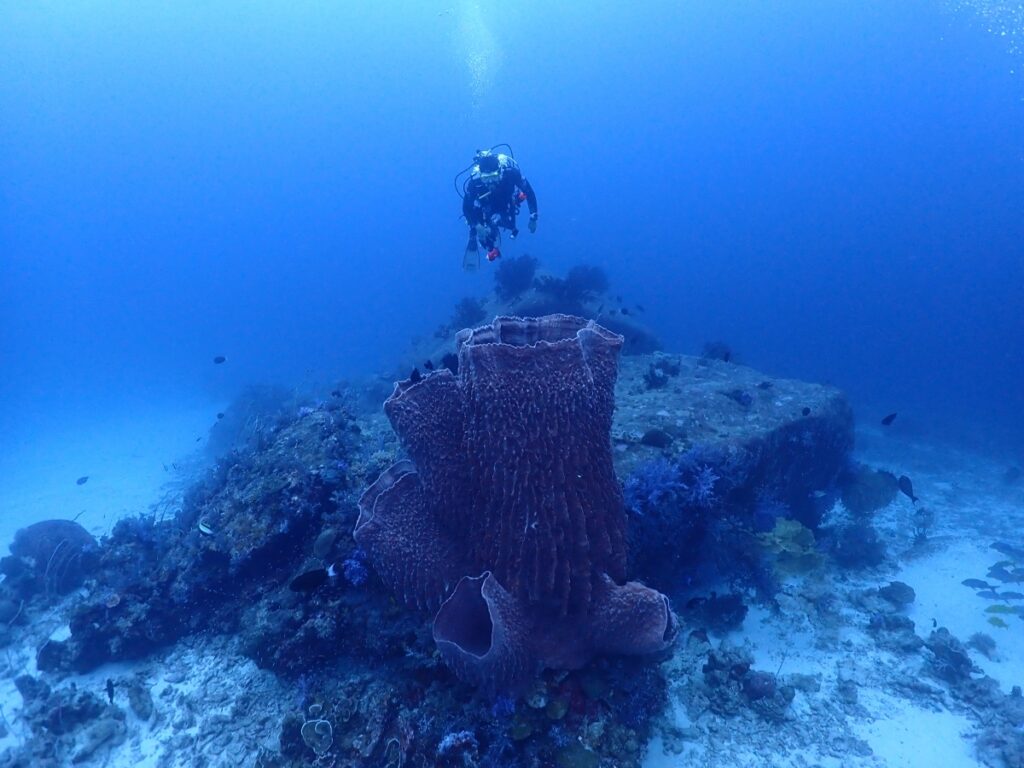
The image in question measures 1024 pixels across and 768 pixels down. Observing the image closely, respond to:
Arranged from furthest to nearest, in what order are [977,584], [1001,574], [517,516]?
[1001,574] < [977,584] < [517,516]

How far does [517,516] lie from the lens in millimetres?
3967

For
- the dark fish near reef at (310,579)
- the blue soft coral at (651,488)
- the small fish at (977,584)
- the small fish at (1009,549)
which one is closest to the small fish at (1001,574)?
the small fish at (977,584)

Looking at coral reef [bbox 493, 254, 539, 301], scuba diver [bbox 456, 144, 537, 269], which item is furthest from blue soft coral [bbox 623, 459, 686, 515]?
coral reef [bbox 493, 254, 539, 301]

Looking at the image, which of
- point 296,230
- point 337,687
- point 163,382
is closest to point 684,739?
point 337,687

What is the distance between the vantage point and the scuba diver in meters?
12.7

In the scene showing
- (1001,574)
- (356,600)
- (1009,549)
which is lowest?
(1009,549)

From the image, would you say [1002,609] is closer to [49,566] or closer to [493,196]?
[493,196]

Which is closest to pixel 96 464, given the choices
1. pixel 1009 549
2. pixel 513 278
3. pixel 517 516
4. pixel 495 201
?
pixel 513 278

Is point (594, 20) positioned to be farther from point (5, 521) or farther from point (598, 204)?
point (5, 521)

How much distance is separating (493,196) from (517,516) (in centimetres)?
1074

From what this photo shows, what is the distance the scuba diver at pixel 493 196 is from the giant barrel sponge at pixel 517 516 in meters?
8.81

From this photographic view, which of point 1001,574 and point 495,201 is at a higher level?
point 495,201

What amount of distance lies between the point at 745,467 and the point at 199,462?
67.2 feet

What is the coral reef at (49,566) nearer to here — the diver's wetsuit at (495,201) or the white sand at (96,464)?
the white sand at (96,464)
